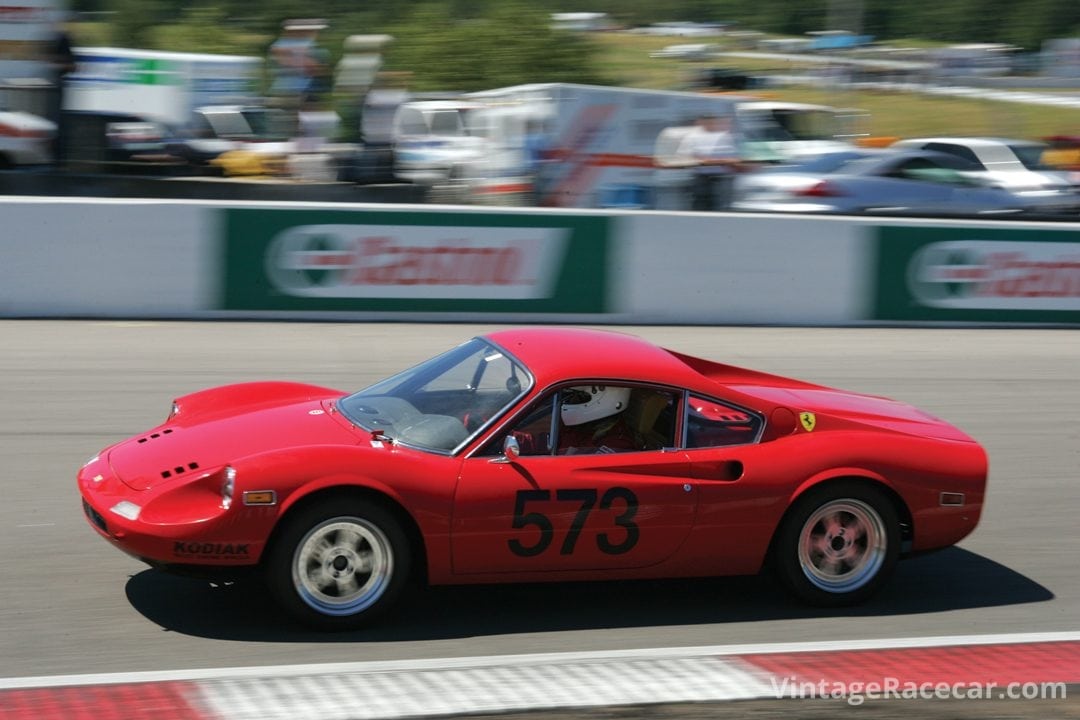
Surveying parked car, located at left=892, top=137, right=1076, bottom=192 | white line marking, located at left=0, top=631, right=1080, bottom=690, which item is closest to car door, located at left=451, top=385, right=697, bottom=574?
white line marking, located at left=0, top=631, right=1080, bottom=690

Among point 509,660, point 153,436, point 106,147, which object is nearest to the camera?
point 509,660

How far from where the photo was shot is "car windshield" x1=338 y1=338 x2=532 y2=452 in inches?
194

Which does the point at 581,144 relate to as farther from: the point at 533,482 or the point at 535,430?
the point at 533,482

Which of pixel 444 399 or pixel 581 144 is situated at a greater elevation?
pixel 581 144

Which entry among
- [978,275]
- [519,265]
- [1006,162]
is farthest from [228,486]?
[1006,162]

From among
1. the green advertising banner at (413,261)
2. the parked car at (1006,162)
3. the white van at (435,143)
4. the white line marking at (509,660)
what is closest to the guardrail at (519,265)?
the green advertising banner at (413,261)

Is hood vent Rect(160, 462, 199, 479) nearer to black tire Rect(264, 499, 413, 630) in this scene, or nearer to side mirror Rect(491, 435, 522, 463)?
black tire Rect(264, 499, 413, 630)

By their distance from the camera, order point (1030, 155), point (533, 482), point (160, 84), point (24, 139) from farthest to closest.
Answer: point (160, 84)
point (1030, 155)
point (24, 139)
point (533, 482)

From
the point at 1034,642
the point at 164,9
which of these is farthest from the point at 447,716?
the point at 164,9

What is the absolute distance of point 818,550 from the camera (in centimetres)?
519

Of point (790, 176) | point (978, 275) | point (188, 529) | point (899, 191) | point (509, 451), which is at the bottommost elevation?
point (188, 529)

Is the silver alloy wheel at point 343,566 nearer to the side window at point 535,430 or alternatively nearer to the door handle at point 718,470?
the side window at point 535,430

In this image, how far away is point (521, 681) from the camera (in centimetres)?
420

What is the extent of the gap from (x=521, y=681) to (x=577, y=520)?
0.78 meters
